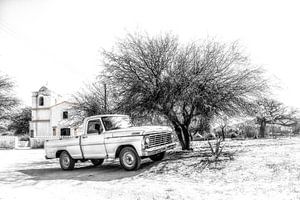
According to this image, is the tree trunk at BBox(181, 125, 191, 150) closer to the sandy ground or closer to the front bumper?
the front bumper

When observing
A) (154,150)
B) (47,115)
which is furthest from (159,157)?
(47,115)

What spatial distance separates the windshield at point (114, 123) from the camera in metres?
10.4

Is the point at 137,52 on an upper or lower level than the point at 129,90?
upper

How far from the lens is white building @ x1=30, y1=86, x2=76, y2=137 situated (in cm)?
4556

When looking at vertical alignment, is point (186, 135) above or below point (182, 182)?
above

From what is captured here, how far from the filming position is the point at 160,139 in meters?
9.98

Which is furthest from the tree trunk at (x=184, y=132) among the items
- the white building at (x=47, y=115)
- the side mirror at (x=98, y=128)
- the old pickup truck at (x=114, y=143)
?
the white building at (x=47, y=115)

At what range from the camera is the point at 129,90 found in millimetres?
12586

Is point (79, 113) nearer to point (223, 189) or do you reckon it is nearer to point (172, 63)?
point (172, 63)

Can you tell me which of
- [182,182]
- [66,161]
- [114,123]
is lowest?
[182,182]

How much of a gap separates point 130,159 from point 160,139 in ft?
4.39

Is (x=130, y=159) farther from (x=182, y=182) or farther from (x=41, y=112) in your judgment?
(x=41, y=112)

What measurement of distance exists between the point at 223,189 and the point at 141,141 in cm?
333

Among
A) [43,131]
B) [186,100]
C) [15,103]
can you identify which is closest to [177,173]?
[186,100]
